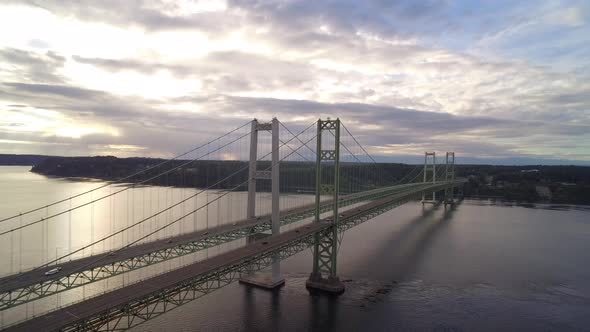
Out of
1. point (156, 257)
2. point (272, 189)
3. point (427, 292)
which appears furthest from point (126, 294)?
point (427, 292)

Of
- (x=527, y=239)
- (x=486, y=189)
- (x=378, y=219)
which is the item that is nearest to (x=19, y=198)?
(x=378, y=219)

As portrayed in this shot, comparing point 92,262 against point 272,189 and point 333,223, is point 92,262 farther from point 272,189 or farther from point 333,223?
point 333,223

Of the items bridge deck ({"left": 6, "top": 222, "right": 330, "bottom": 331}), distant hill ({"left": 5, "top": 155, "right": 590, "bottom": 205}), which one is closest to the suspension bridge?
bridge deck ({"left": 6, "top": 222, "right": 330, "bottom": 331})

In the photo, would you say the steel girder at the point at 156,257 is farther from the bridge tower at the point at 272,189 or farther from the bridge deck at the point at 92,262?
the bridge tower at the point at 272,189

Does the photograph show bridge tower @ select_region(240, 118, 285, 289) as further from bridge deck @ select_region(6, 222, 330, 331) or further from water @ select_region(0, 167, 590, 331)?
bridge deck @ select_region(6, 222, 330, 331)

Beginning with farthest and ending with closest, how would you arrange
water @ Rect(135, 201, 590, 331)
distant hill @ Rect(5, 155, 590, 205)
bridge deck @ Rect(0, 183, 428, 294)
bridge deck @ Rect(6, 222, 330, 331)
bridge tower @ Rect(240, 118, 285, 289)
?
1. distant hill @ Rect(5, 155, 590, 205)
2. bridge tower @ Rect(240, 118, 285, 289)
3. water @ Rect(135, 201, 590, 331)
4. bridge deck @ Rect(0, 183, 428, 294)
5. bridge deck @ Rect(6, 222, 330, 331)

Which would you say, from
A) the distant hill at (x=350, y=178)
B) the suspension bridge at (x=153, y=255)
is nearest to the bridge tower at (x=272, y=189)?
the suspension bridge at (x=153, y=255)
